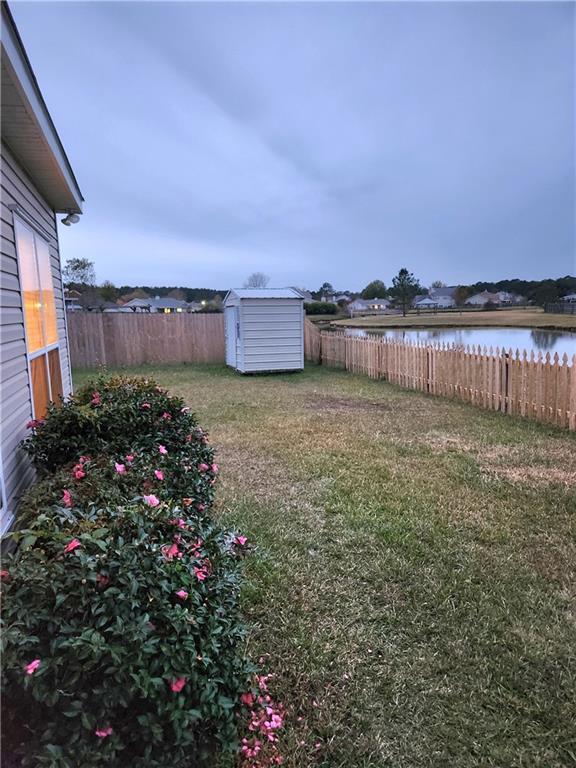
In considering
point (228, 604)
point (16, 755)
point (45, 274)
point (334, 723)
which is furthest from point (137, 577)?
point (45, 274)

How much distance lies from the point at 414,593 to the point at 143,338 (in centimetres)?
1351

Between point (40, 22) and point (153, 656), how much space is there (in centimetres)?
492

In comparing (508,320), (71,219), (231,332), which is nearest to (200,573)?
(71,219)

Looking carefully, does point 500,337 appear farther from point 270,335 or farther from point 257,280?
point 257,280

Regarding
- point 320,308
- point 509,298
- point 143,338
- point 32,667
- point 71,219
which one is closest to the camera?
point 32,667

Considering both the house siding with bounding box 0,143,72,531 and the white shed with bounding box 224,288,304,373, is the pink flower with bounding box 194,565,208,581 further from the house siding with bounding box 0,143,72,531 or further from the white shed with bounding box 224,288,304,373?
the white shed with bounding box 224,288,304,373

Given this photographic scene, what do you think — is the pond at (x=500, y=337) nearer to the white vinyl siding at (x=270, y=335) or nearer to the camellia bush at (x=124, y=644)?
the white vinyl siding at (x=270, y=335)

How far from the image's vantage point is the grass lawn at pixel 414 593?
5.87 feet

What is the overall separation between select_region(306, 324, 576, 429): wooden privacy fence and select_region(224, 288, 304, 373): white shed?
1.69 m

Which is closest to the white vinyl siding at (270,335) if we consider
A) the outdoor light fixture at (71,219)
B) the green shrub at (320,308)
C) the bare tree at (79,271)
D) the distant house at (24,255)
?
the outdoor light fixture at (71,219)

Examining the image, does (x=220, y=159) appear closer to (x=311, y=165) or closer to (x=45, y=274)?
(x=311, y=165)

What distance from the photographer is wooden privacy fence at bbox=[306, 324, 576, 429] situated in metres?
6.24

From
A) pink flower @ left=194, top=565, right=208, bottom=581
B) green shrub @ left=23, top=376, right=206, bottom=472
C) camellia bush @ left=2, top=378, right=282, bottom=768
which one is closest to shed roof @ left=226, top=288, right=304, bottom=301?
green shrub @ left=23, top=376, right=206, bottom=472

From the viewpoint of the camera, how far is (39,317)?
4051 millimetres
